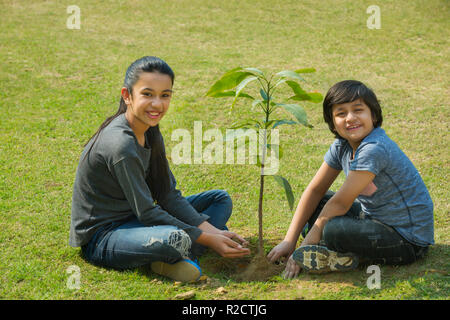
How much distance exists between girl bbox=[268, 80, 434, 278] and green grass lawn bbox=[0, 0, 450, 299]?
100 millimetres

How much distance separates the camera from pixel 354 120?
249cm

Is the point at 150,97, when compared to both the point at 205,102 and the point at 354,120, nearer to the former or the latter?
the point at 354,120

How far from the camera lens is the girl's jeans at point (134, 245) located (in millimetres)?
2391

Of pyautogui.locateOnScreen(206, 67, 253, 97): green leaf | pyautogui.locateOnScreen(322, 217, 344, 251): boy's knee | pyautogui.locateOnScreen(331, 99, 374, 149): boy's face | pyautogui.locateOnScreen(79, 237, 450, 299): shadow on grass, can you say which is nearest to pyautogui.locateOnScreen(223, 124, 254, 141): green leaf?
pyautogui.locateOnScreen(206, 67, 253, 97): green leaf

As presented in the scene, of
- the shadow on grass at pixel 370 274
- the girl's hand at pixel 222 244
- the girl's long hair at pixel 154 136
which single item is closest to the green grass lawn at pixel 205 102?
the shadow on grass at pixel 370 274

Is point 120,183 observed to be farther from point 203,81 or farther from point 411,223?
point 203,81

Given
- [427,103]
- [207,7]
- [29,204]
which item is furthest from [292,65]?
[29,204]

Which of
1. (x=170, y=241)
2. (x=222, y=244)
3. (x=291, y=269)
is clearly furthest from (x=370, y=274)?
(x=170, y=241)

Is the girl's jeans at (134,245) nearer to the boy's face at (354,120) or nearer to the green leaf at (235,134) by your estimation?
the green leaf at (235,134)

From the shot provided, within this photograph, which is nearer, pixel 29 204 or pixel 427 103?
pixel 29 204

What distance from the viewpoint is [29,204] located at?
342 centimetres

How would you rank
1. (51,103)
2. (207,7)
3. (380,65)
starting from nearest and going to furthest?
1. (51,103)
2. (380,65)
3. (207,7)

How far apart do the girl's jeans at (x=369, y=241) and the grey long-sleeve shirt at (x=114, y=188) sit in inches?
26.8

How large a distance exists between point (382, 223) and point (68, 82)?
415cm
